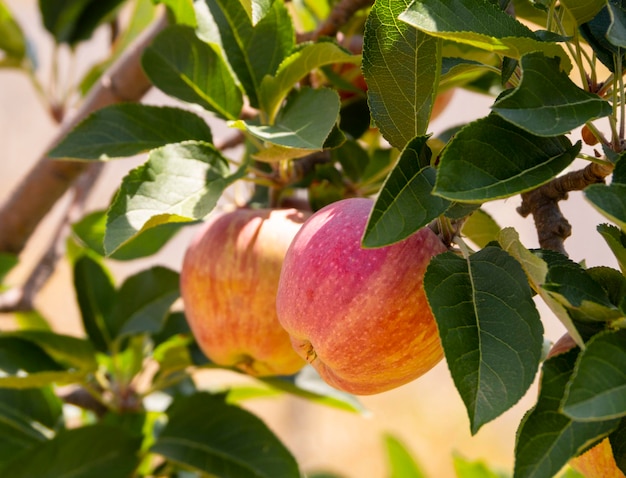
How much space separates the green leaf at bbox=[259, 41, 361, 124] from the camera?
65 centimetres

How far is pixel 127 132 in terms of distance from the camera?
724mm

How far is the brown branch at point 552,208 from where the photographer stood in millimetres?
588

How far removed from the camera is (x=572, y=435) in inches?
16.9

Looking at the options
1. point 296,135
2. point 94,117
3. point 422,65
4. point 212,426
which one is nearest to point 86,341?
point 212,426

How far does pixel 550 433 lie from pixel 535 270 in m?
0.09

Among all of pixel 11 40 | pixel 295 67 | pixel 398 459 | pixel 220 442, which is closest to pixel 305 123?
pixel 295 67

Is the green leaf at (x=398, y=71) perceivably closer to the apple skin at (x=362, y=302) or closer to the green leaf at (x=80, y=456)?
the apple skin at (x=362, y=302)

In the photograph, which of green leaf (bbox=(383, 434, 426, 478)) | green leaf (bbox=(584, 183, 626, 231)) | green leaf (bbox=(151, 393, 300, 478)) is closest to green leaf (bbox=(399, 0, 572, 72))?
green leaf (bbox=(584, 183, 626, 231))

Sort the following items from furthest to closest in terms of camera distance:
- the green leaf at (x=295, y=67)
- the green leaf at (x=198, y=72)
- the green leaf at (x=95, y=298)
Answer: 1. the green leaf at (x=95, y=298)
2. the green leaf at (x=198, y=72)
3. the green leaf at (x=295, y=67)

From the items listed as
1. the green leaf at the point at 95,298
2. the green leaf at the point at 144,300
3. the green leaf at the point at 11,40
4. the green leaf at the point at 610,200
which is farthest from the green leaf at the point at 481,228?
the green leaf at the point at 11,40

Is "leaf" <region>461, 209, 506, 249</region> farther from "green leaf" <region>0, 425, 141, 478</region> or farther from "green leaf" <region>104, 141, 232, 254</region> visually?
"green leaf" <region>0, 425, 141, 478</region>

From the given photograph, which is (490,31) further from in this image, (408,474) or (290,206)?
(408,474)

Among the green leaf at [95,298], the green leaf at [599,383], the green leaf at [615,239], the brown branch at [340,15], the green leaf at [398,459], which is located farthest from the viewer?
the green leaf at [398,459]

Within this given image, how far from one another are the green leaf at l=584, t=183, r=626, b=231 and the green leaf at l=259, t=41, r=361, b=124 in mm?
274
